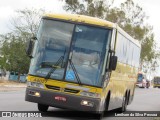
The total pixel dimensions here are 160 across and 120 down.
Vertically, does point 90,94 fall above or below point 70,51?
below

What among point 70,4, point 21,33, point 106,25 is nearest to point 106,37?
point 106,25

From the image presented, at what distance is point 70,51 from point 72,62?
0.35 meters

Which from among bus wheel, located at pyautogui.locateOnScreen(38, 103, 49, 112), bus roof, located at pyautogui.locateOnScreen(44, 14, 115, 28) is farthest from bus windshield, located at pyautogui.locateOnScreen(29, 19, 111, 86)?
bus wheel, located at pyautogui.locateOnScreen(38, 103, 49, 112)

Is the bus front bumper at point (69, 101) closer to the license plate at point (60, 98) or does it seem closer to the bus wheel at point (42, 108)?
the license plate at point (60, 98)

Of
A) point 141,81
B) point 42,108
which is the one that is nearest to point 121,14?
point 141,81

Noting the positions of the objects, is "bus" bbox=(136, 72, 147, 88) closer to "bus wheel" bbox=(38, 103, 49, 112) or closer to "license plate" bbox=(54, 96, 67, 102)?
"bus wheel" bbox=(38, 103, 49, 112)

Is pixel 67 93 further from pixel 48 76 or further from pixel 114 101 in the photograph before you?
pixel 114 101

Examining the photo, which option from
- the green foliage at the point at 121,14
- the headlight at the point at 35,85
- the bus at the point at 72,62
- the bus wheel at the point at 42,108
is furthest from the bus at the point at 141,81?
the headlight at the point at 35,85

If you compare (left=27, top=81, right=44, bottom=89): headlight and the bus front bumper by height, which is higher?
(left=27, top=81, right=44, bottom=89): headlight

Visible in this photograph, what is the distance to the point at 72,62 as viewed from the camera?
17.3 meters

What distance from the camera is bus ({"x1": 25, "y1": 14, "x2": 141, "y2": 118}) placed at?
17.1 meters

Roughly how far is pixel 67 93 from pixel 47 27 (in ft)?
7.36

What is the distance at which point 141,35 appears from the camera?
9325cm

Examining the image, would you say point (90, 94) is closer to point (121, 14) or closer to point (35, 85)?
point (35, 85)
